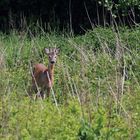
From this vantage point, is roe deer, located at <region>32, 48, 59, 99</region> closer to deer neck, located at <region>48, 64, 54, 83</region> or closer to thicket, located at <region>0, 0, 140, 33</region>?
deer neck, located at <region>48, 64, 54, 83</region>

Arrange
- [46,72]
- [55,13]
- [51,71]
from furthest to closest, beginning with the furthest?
[55,13]
[46,72]
[51,71]

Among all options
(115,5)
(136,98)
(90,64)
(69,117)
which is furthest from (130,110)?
(115,5)

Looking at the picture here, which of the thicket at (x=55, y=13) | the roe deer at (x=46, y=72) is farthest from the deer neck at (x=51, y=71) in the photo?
the thicket at (x=55, y=13)

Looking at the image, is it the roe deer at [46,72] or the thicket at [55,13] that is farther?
the thicket at [55,13]

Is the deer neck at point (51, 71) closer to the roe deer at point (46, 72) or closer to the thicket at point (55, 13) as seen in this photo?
the roe deer at point (46, 72)

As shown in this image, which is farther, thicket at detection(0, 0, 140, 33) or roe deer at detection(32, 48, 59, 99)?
thicket at detection(0, 0, 140, 33)

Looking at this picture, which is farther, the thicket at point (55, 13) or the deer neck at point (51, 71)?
the thicket at point (55, 13)

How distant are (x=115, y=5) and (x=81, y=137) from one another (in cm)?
997

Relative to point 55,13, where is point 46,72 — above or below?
above

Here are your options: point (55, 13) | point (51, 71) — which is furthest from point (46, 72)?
point (55, 13)

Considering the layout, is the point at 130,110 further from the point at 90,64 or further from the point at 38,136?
the point at 90,64

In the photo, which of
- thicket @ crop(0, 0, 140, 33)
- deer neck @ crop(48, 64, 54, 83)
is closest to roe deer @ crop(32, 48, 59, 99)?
deer neck @ crop(48, 64, 54, 83)

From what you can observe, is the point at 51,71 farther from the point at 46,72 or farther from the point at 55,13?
the point at 55,13

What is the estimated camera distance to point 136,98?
7.25 m
